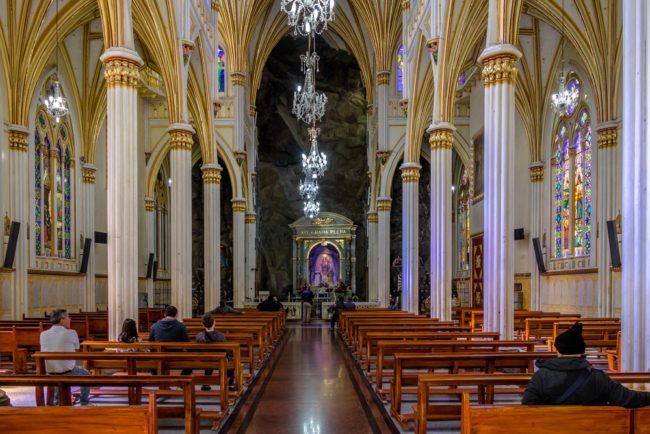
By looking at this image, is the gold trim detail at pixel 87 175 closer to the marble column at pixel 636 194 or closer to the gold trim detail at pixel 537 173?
the gold trim detail at pixel 537 173

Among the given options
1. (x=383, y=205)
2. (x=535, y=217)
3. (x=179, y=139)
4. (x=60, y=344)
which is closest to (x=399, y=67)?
(x=383, y=205)

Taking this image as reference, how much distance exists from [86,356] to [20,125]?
13.3 meters

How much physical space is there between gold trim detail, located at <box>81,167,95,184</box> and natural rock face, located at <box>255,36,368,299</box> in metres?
16.3

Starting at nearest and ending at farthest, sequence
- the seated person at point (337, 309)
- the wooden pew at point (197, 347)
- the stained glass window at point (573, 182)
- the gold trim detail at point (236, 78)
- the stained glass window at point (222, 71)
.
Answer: the wooden pew at point (197, 347) < the stained glass window at point (573, 182) < the seated person at point (337, 309) < the gold trim detail at point (236, 78) < the stained glass window at point (222, 71)

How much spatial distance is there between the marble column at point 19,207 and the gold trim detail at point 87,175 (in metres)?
5.08

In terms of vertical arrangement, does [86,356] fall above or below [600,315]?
above

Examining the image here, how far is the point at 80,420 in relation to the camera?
146 inches

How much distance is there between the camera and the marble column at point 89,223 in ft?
71.0

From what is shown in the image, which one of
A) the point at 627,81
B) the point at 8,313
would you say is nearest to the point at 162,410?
the point at 627,81

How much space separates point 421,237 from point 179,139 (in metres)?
22.5

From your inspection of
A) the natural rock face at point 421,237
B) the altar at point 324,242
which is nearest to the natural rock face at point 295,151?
the altar at point 324,242

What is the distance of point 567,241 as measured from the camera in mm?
19953

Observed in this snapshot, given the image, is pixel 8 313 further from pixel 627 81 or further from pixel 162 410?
pixel 627 81

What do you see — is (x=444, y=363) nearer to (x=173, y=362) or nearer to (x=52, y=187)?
(x=173, y=362)
